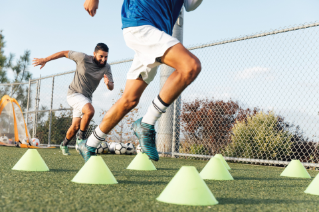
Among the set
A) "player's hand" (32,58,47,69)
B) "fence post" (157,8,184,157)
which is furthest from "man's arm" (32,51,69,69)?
"fence post" (157,8,184,157)

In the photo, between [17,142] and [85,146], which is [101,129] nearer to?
→ [85,146]

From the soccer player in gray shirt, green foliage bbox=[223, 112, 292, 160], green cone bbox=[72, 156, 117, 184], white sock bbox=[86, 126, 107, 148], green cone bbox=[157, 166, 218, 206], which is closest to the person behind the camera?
green cone bbox=[157, 166, 218, 206]

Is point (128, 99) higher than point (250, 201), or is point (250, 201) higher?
point (128, 99)

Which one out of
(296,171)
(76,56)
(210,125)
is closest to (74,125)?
(76,56)

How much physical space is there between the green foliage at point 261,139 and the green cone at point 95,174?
4.22 metres

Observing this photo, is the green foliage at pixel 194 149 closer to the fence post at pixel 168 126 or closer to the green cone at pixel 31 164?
the fence post at pixel 168 126

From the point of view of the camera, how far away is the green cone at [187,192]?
1729 mm

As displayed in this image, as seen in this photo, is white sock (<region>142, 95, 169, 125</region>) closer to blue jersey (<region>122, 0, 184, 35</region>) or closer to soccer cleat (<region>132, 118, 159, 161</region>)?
soccer cleat (<region>132, 118, 159, 161</region>)

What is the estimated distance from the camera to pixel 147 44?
2.55 meters

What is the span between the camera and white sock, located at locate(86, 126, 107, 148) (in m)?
3.04

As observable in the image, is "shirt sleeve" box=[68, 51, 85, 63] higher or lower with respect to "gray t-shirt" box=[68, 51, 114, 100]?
higher

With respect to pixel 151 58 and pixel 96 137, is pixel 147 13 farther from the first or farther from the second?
pixel 96 137

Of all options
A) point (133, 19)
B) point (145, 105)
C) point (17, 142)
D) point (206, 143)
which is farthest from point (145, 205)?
point (17, 142)

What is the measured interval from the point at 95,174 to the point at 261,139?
14.8 ft
